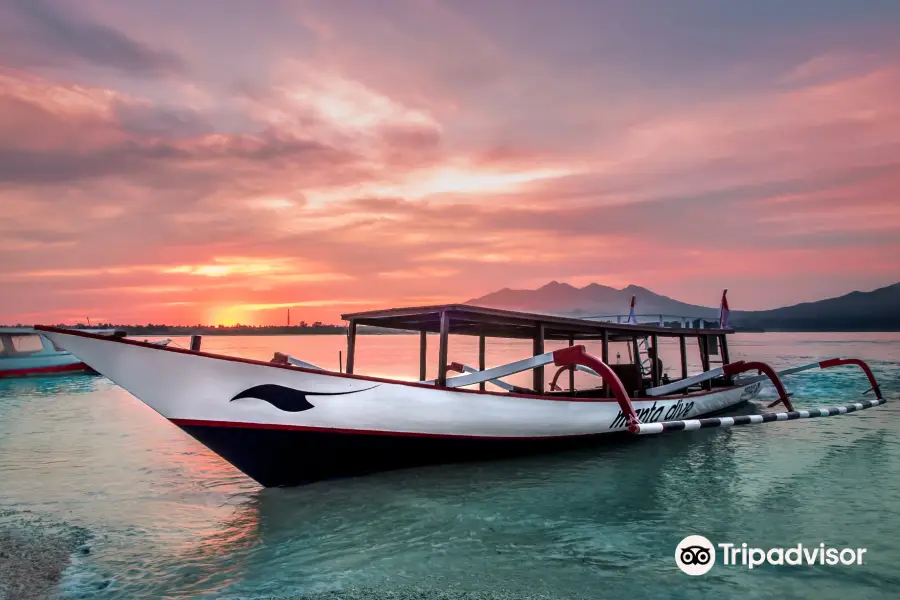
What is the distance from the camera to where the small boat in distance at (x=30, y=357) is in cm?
3206

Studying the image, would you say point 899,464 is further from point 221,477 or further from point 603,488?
point 221,477

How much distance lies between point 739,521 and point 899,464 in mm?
6891

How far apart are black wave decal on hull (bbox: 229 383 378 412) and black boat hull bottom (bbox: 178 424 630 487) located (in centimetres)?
41

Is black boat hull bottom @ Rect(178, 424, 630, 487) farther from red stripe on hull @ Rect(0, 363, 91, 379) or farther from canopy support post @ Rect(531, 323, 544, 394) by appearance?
red stripe on hull @ Rect(0, 363, 91, 379)

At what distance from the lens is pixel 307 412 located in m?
8.73

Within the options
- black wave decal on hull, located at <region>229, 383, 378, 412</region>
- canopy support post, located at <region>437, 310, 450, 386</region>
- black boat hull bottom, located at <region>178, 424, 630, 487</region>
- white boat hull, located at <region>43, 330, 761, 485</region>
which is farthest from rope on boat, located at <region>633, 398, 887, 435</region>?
black wave decal on hull, located at <region>229, 383, 378, 412</region>

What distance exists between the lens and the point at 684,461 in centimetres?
1291

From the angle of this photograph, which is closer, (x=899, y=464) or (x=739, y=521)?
(x=739, y=521)

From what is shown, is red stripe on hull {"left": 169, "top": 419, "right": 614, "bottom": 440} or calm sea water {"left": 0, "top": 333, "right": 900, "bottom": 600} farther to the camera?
red stripe on hull {"left": 169, "top": 419, "right": 614, "bottom": 440}

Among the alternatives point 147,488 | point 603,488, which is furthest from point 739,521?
point 147,488

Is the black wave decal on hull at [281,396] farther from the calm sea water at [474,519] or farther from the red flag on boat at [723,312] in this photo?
the red flag on boat at [723,312]

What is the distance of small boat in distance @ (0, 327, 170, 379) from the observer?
32.1m

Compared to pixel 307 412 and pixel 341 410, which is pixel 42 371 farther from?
pixel 341 410

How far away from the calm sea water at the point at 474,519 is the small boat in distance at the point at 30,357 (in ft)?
71.3
